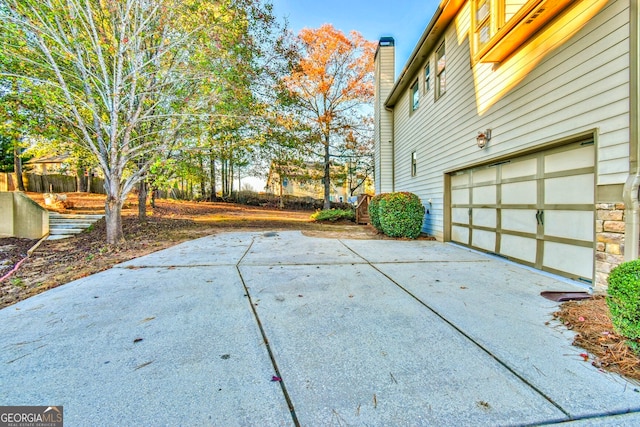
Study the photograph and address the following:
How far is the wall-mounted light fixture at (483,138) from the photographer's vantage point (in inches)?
204

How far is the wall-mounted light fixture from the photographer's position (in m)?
5.19

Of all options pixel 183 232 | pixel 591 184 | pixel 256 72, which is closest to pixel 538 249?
pixel 591 184

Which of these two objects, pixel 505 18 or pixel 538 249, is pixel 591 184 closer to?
pixel 538 249

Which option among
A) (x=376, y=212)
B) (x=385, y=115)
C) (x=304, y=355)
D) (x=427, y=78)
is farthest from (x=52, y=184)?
(x=304, y=355)

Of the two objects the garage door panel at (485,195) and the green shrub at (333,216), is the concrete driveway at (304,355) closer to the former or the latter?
the garage door panel at (485,195)

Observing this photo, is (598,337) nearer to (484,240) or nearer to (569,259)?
(569,259)

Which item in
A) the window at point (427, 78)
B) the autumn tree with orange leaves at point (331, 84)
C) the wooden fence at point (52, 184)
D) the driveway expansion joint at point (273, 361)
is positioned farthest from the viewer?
the wooden fence at point (52, 184)

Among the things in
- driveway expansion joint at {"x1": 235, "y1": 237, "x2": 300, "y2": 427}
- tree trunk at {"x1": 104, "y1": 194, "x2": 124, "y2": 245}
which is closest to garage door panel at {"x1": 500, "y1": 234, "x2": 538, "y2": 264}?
driveway expansion joint at {"x1": 235, "y1": 237, "x2": 300, "y2": 427}

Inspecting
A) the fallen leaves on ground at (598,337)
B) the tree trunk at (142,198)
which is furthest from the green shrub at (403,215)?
the tree trunk at (142,198)

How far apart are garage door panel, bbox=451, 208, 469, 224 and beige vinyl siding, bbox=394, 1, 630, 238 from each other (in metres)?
0.31

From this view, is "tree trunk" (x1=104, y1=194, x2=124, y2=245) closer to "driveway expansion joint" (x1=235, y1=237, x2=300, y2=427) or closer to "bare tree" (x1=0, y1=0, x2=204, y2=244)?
"bare tree" (x1=0, y1=0, x2=204, y2=244)

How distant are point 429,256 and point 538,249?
1655mm

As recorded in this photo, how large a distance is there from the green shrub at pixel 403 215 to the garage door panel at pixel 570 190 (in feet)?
11.6

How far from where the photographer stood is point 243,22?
26.1 ft
